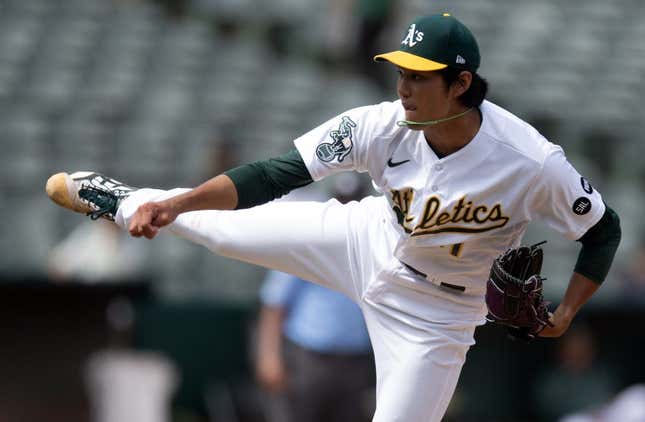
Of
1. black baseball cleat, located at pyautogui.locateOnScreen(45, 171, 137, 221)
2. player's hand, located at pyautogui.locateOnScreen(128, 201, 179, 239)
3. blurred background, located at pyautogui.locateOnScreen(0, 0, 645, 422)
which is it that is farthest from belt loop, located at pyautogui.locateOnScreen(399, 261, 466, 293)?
blurred background, located at pyautogui.locateOnScreen(0, 0, 645, 422)

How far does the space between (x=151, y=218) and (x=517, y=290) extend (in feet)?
4.23

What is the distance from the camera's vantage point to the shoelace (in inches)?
190

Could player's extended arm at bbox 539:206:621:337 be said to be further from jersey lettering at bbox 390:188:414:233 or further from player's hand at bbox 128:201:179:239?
player's hand at bbox 128:201:179:239

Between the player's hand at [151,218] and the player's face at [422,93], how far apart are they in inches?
34.7

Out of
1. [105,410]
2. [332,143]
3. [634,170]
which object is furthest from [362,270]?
[634,170]

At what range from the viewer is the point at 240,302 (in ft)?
29.4

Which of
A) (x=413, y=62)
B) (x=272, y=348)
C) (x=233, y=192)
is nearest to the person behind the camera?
(x=413, y=62)

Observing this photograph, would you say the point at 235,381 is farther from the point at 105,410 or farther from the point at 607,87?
the point at 607,87

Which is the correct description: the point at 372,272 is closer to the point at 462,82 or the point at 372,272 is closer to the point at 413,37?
the point at 462,82

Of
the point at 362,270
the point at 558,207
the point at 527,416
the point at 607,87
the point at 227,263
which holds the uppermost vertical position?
the point at 558,207

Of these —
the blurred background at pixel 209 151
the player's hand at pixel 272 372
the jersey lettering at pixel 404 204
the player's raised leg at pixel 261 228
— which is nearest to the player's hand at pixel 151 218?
the player's raised leg at pixel 261 228

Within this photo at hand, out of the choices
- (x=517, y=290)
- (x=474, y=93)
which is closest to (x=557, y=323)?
(x=517, y=290)

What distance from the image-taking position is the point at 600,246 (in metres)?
4.70

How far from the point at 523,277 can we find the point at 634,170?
22.7 feet
